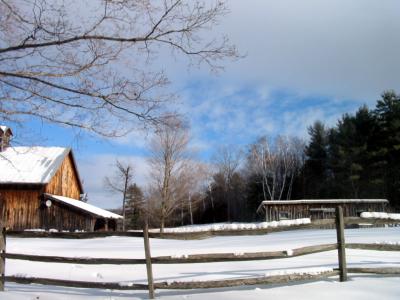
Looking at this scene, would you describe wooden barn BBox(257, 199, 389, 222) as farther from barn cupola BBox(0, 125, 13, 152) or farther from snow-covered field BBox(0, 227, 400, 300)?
barn cupola BBox(0, 125, 13, 152)

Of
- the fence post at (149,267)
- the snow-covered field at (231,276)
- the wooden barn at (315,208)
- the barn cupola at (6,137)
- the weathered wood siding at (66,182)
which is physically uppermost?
the weathered wood siding at (66,182)

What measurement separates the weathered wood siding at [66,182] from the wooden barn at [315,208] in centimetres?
1702

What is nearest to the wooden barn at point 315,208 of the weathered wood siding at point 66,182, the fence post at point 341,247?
the weathered wood siding at point 66,182

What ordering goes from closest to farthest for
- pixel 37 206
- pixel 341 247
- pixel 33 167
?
pixel 341 247, pixel 37 206, pixel 33 167

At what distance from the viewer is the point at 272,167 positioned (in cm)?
6738

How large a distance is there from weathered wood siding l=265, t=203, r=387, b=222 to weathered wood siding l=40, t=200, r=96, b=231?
14.4 meters

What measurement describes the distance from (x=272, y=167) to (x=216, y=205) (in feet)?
44.5

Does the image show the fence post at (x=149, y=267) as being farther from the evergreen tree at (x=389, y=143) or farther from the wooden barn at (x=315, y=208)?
the evergreen tree at (x=389, y=143)

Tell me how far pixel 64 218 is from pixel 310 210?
708 inches

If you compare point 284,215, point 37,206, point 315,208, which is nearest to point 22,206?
point 37,206

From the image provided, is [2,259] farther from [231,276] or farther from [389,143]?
[389,143]

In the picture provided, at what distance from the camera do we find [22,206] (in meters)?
35.5

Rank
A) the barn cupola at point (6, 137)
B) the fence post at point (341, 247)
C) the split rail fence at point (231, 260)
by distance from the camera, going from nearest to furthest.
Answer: the split rail fence at point (231, 260) < the fence post at point (341, 247) < the barn cupola at point (6, 137)

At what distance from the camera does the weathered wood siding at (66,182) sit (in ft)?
122
